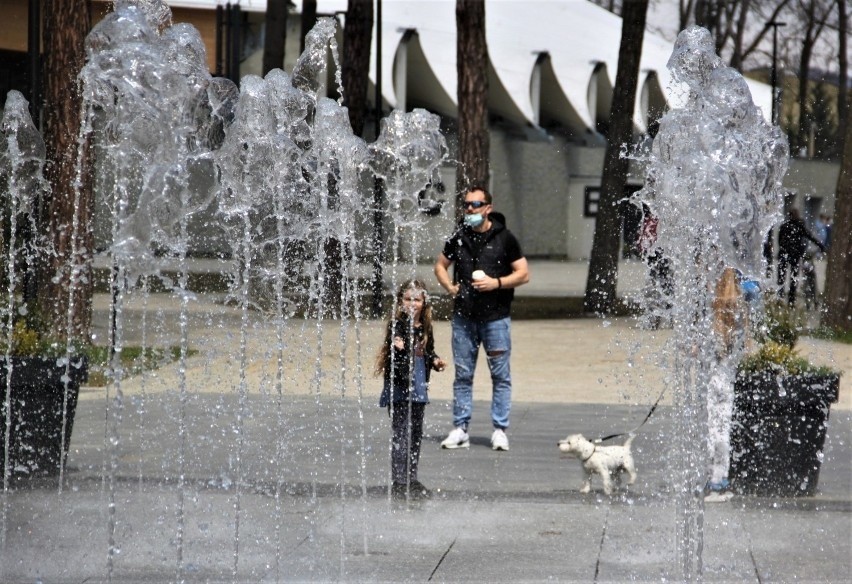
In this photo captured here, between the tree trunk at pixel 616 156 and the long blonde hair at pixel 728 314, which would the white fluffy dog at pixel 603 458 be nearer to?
the long blonde hair at pixel 728 314

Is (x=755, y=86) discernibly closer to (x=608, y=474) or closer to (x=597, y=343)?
(x=597, y=343)

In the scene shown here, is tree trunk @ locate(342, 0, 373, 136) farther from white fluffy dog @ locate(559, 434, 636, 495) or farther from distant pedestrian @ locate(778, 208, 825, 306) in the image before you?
white fluffy dog @ locate(559, 434, 636, 495)

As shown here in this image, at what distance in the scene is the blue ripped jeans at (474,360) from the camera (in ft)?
28.9

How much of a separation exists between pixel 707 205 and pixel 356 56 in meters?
15.1

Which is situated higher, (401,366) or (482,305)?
(482,305)

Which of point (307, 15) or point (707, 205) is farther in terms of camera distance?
point (307, 15)

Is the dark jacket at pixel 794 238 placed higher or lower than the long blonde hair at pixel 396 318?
lower

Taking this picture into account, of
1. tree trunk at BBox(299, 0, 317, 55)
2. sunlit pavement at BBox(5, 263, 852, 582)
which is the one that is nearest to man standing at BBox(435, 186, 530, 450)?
sunlit pavement at BBox(5, 263, 852, 582)

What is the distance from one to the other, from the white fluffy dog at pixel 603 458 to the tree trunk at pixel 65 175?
6652 mm

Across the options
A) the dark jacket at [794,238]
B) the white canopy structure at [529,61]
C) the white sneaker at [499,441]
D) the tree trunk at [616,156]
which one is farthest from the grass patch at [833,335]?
the white canopy structure at [529,61]

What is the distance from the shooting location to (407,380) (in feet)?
24.9

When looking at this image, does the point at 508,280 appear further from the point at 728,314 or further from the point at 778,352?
the point at 778,352

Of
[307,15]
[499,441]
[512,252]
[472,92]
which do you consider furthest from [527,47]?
[499,441]

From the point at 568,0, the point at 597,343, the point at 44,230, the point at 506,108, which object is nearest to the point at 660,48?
the point at 568,0
